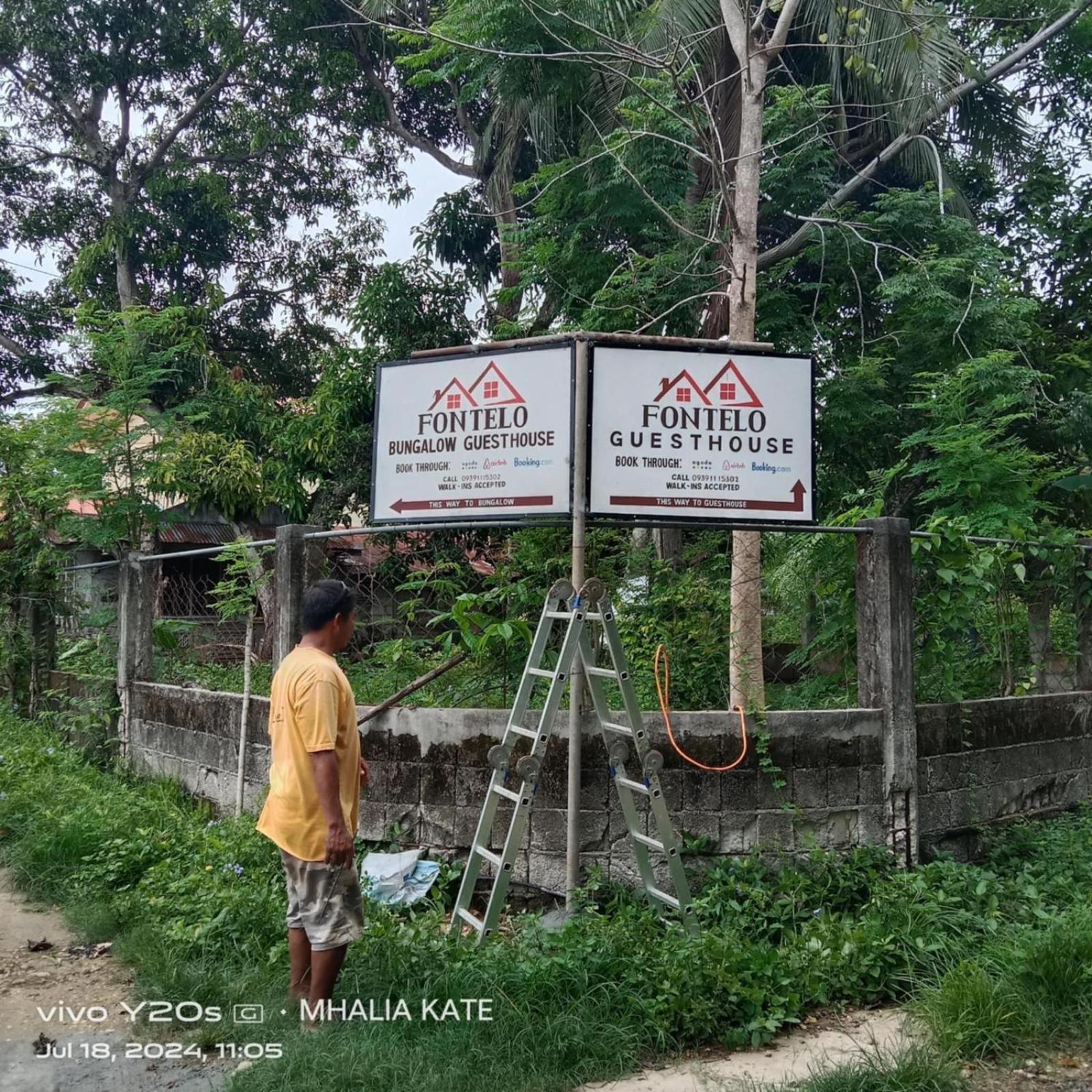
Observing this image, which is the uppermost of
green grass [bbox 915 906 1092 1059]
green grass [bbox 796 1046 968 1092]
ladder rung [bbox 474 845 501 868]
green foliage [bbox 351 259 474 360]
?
green foliage [bbox 351 259 474 360]

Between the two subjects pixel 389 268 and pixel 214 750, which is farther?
pixel 389 268

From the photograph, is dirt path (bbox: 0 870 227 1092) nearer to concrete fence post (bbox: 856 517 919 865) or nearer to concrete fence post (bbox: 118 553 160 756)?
concrete fence post (bbox: 118 553 160 756)

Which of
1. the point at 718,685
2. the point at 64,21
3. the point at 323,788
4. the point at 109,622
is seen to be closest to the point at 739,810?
the point at 718,685

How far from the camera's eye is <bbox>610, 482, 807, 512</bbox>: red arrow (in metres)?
4.87

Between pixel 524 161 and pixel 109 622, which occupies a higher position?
pixel 524 161

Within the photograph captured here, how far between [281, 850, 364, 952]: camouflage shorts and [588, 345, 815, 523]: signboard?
2022 millimetres

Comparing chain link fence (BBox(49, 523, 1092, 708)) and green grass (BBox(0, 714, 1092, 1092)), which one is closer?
green grass (BBox(0, 714, 1092, 1092))

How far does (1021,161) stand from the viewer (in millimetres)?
12680

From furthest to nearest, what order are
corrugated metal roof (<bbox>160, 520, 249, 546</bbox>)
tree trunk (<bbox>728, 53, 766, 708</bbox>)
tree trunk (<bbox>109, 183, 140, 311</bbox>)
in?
corrugated metal roof (<bbox>160, 520, 249, 546</bbox>)
tree trunk (<bbox>109, 183, 140, 311</bbox>)
tree trunk (<bbox>728, 53, 766, 708</bbox>)

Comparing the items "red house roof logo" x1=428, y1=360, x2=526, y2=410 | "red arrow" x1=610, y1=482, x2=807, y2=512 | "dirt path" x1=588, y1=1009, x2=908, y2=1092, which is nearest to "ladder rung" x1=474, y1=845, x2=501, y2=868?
"dirt path" x1=588, y1=1009, x2=908, y2=1092

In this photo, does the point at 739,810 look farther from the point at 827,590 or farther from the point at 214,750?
the point at 214,750

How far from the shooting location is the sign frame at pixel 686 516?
4844 millimetres

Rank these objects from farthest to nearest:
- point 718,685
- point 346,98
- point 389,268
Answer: point 346,98 < point 389,268 < point 718,685

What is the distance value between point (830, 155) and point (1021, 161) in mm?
2693
